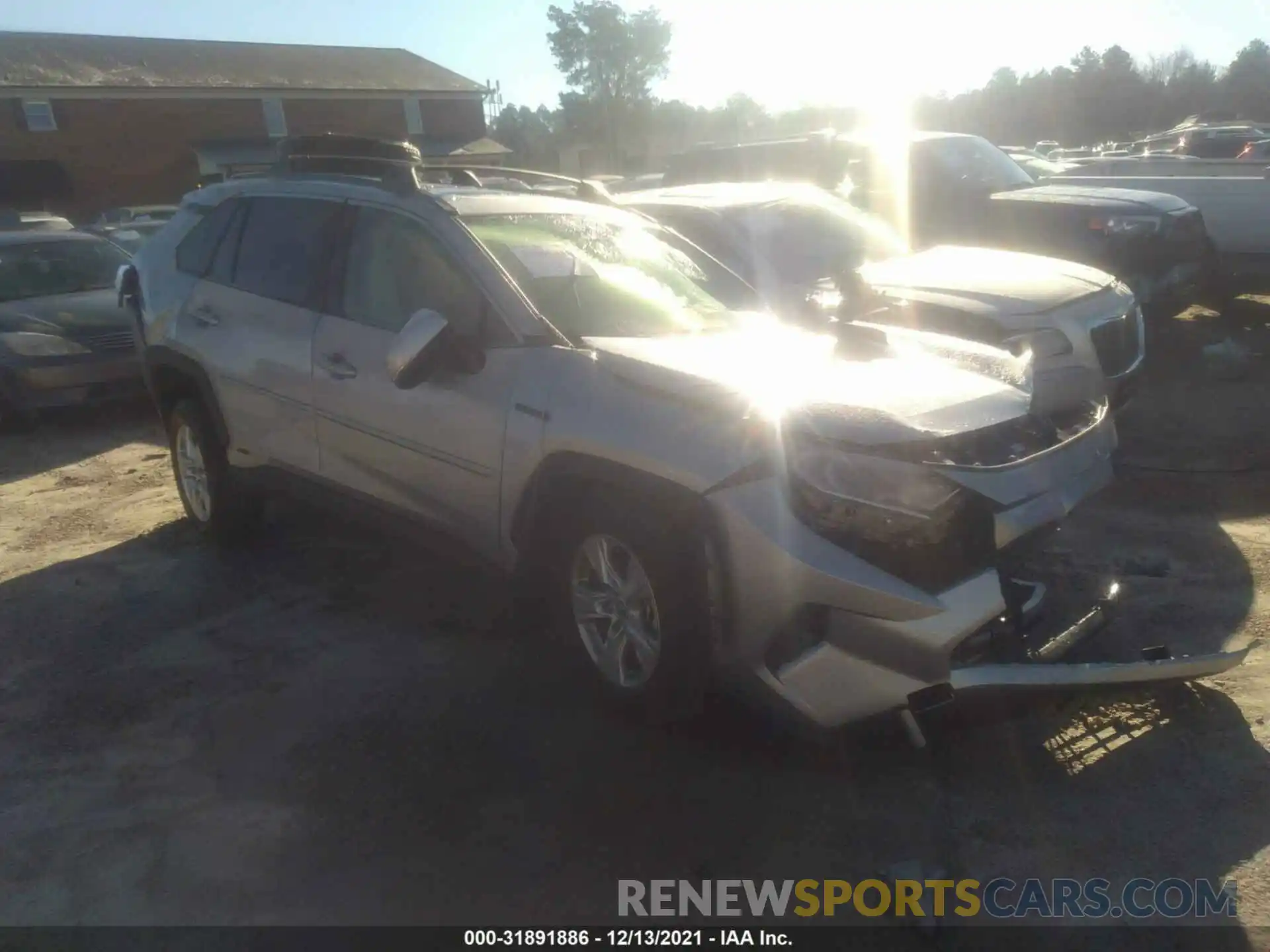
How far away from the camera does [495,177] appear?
5.28m

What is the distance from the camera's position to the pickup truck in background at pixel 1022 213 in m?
8.67

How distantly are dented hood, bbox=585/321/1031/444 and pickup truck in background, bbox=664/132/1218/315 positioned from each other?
525 cm

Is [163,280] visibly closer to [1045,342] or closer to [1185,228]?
[1045,342]

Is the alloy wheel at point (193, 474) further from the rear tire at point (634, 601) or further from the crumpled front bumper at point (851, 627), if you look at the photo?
the crumpled front bumper at point (851, 627)

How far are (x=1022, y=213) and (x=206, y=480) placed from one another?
6.83 m

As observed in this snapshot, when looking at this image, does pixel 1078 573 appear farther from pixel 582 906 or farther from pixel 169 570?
pixel 169 570

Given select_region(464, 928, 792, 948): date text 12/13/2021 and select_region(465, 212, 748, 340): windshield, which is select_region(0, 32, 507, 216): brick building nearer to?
select_region(465, 212, 748, 340): windshield

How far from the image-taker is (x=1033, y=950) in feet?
8.72

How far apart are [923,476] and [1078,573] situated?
1.22 metres

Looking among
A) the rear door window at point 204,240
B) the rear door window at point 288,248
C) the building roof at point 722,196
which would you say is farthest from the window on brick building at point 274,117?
the rear door window at point 288,248

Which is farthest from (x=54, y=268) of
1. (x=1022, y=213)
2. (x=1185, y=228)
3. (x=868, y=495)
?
(x=1185, y=228)

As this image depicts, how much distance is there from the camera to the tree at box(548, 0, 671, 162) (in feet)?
240

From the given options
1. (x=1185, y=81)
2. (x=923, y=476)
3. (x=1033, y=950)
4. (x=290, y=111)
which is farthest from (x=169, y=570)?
(x=1185, y=81)

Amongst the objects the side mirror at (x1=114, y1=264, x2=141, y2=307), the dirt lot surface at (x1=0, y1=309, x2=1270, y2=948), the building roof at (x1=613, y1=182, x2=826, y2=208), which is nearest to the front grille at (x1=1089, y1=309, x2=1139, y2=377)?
the dirt lot surface at (x1=0, y1=309, x2=1270, y2=948)
